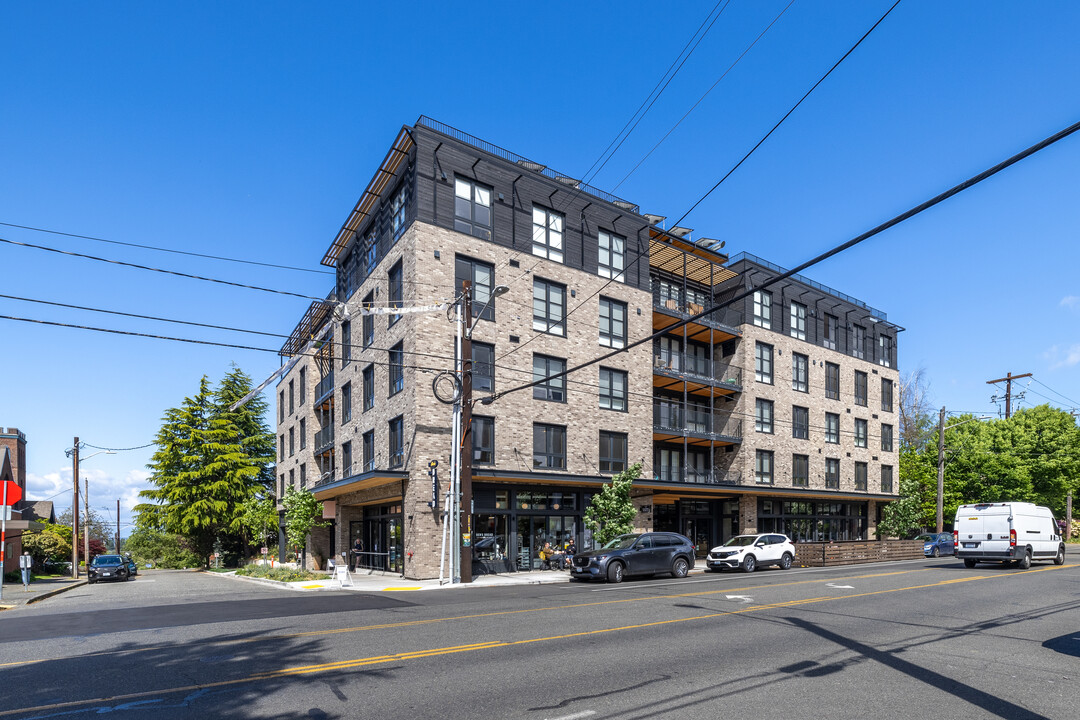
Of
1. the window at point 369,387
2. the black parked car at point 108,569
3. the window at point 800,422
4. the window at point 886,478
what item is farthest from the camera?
the window at point 886,478

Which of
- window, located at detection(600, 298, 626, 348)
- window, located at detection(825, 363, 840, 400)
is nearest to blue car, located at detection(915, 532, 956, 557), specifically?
window, located at detection(825, 363, 840, 400)

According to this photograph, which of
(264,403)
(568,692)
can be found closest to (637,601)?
(568,692)

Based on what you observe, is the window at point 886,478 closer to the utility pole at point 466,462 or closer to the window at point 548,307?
the window at point 548,307

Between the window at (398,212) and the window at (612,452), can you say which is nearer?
the window at (398,212)

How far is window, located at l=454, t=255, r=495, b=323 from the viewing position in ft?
95.5

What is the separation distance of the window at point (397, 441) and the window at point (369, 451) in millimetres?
2548

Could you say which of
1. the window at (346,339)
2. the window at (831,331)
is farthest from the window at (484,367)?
the window at (831,331)

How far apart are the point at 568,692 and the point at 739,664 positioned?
8.70 feet

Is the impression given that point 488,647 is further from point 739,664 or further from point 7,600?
point 7,600

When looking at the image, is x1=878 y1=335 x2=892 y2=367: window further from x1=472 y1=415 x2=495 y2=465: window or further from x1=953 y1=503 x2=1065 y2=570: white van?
x1=472 y1=415 x2=495 y2=465: window

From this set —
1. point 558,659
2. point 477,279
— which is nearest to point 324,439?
point 477,279

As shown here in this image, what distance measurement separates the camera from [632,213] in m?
35.3

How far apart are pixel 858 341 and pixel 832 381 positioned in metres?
4.77

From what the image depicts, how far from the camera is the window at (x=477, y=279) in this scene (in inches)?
1145
